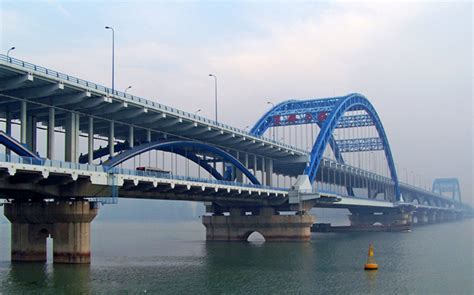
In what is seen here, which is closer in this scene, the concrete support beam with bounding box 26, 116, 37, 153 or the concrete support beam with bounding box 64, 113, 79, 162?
the concrete support beam with bounding box 64, 113, 79, 162

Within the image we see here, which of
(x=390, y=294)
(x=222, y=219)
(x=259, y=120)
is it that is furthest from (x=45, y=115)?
(x=259, y=120)

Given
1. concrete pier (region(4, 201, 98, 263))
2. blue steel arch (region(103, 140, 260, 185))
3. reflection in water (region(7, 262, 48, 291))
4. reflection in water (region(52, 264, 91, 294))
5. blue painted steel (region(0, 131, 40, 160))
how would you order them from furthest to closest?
blue steel arch (region(103, 140, 260, 185)) < concrete pier (region(4, 201, 98, 263)) < blue painted steel (region(0, 131, 40, 160)) < reflection in water (region(7, 262, 48, 291)) < reflection in water (region(52, 264, 91, 294))

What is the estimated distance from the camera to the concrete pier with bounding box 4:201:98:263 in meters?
63.7

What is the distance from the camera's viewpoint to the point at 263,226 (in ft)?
363

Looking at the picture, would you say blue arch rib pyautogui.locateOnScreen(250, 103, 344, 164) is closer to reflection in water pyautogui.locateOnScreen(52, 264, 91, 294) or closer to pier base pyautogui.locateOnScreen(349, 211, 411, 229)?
pier base pyautogui.locateOnScreen(349, 211, 411, 229)

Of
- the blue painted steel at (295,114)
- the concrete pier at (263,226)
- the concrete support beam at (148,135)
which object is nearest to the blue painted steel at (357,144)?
the blue painted steel at (295,114)

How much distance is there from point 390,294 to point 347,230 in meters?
113

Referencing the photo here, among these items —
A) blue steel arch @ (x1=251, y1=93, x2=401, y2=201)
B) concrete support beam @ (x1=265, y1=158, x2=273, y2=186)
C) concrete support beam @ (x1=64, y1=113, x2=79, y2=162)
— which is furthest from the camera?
blue steel arch @ (x1=251, y1=93, x2=401, y2=201)

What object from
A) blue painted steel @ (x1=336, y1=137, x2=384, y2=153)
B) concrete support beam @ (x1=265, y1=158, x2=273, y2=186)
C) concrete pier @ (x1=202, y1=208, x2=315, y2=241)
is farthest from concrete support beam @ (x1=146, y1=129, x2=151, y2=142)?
blue painted steel @ (x1=336, y1=137, x2=384, y2=153)

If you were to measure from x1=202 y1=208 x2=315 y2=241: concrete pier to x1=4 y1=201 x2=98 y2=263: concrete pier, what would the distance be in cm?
4925

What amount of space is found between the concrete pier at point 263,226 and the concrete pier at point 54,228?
49249 mm

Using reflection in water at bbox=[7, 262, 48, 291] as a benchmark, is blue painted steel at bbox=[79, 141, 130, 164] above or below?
above

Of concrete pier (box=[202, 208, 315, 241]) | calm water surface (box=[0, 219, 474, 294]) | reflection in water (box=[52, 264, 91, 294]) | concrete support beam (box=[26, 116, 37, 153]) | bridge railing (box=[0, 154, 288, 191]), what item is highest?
concrete support beam (box=[26, 116, 37, 153])

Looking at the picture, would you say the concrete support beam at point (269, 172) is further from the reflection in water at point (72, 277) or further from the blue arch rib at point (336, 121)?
the reflection in water at point (72, 277)
